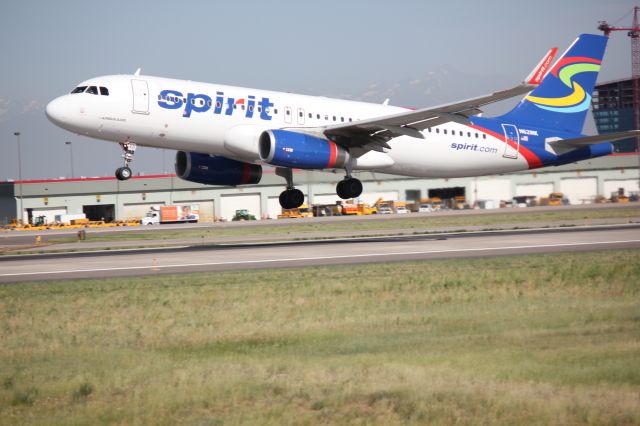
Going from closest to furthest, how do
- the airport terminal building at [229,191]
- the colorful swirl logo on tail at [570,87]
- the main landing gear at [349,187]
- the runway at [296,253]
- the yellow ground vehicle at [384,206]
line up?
the runway at [296,253] → the main landing gear at [349,187] → the colorful swirl logo on tail at [570,87] → the yellow ground vehicle at [384,206] → the airport terminal building at [229,191]

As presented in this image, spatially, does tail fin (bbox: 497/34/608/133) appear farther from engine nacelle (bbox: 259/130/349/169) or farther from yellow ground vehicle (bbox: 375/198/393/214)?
yellow ground vehicle (bbox: 375/198/393/214)

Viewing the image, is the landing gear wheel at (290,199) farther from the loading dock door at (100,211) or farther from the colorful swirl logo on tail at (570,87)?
the loading dock door at (100,211)

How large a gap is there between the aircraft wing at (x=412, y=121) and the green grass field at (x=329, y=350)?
1020 centimetres

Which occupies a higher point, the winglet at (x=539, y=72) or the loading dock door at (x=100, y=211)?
the winglet at (x=539, y=72)

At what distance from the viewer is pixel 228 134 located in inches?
1325

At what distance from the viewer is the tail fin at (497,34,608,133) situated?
41344 mm

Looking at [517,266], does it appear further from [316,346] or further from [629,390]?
[629,390]

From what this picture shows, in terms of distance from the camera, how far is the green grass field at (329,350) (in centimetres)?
1120

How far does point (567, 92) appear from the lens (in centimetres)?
4250

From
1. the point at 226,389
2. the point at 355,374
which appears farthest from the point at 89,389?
the point at 355,374

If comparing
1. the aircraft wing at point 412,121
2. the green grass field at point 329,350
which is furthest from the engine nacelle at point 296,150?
the green grass field at point 329,350

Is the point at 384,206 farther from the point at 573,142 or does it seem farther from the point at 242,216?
the point at 573,142

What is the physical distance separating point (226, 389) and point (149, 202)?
88.4 m

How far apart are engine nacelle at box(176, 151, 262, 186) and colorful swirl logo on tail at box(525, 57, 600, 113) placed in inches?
570
